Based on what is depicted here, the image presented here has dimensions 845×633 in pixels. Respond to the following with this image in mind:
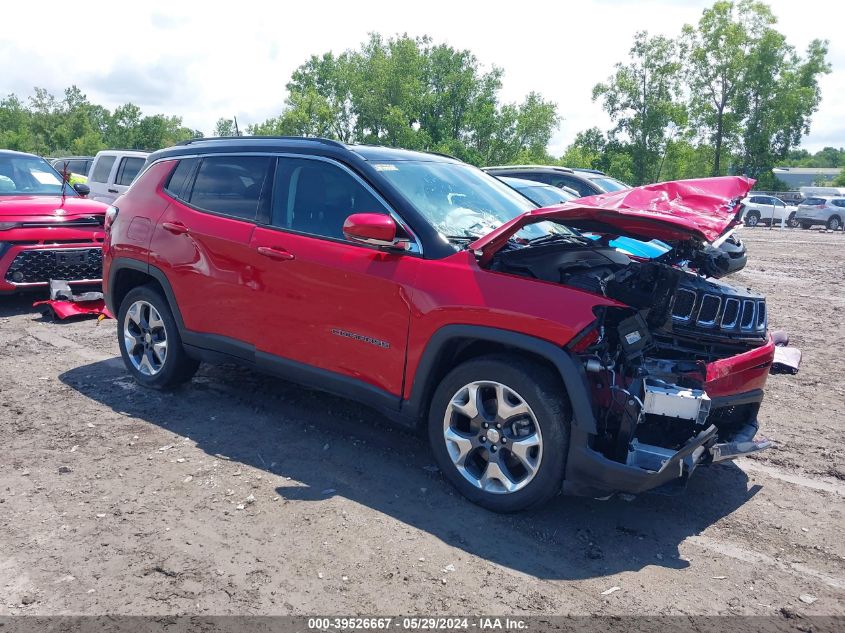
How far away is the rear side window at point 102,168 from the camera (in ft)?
50.6

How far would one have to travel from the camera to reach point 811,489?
4.33 metres

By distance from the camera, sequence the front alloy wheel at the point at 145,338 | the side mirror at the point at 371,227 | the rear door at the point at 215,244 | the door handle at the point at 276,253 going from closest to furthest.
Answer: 1. the side mirror at the point at 371,227
2. the door handle at the point at 276,253
3. the rear door at the point at 215,244
4. the front alloy wheel at the point at 145,338

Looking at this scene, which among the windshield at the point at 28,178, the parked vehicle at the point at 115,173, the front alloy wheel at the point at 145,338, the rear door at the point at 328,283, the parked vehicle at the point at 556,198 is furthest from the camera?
the parked vehicle at the point at 115,173

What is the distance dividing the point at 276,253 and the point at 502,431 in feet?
6.25

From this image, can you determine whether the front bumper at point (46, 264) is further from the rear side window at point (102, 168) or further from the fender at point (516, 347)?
the rear side window at point (102, 168)

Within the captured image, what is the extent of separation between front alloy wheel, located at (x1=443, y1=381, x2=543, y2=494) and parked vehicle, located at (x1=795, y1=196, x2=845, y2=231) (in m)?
36.0

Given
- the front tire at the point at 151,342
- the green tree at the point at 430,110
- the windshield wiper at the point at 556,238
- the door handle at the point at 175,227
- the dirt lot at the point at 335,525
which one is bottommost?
the dirt lot at the point at 335,525

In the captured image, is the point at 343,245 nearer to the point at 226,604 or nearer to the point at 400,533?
the point at 400,533

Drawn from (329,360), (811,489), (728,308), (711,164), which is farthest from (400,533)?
(711,164)

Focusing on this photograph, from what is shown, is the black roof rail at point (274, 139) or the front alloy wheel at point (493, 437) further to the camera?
the black roof rail at point (274, 139)

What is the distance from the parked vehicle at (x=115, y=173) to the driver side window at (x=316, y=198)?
1131cm

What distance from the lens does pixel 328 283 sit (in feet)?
14.3

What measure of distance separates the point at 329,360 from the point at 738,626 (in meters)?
2.60

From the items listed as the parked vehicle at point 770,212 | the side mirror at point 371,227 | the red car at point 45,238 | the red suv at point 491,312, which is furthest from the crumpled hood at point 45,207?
the parked vehicle at point 770,212
